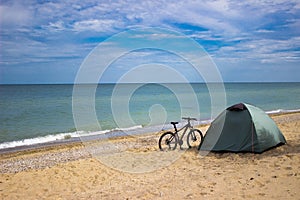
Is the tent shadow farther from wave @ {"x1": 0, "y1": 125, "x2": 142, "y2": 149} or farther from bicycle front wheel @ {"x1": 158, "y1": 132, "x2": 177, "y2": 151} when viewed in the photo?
wave @ {"x1": 0, "y1": 125, "x2": 142, "y2": 149}

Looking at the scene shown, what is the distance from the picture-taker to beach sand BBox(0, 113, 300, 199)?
6418 millimetres

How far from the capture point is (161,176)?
26.9ft

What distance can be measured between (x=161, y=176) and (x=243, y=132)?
345 cm

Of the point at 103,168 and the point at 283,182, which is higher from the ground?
the point at 283,182

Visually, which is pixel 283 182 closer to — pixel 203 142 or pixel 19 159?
pixel 203 142

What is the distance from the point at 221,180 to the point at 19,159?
9180 mm

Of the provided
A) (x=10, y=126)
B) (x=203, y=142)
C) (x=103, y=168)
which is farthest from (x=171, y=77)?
(x=10, y=126)

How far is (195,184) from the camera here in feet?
23.0

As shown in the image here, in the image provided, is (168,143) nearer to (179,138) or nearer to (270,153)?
(179,138)

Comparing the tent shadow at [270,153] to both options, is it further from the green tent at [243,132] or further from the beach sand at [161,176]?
the green tent at [243,132]

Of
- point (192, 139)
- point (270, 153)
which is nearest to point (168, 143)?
point (192, 139)

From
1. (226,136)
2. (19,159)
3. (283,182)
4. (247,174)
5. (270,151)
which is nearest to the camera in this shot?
(283,182)

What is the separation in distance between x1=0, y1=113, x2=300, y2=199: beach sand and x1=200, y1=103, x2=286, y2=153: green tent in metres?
0.32

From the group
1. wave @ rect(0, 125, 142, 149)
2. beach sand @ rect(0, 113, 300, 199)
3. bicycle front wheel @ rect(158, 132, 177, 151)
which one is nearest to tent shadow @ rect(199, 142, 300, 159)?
beach sand @ rect(0, 113, 300, 199)
